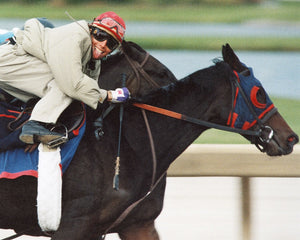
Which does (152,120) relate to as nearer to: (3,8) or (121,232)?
(121,232)

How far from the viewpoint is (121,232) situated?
15.1 feet

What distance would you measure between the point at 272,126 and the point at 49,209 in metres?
1.37

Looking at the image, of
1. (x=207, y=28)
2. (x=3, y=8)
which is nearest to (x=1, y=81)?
(x=3, y=8)

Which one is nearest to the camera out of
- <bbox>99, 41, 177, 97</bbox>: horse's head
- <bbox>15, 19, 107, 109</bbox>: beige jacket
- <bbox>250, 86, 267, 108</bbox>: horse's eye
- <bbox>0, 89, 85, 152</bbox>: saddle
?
<bbox>15, 19, 107, 109</bbox>: beige jacket

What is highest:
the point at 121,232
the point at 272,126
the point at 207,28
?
the point at 272,126

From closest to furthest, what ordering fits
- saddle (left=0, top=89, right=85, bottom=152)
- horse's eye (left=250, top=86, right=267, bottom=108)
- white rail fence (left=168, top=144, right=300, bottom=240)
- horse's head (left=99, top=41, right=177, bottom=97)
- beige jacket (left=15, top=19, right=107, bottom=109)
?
1. beige jacket (left=15, top=19, right=107, bottom=109)
2. saddle (left=0, top=89, right=85, bottom=152)
3. horse's eye (left=250, top=86, right=267, bottom=108)
4. horse's head (left=99, top=41, right=177, bottom=97)
5. white rail fence (left=168, top=144, right=300, bottom=240)

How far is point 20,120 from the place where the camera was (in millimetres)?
4301

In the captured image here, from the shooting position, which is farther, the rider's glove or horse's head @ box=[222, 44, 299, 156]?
horse's head @ box=[222, 44, 299, 156]

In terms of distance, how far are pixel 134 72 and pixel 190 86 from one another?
0.61m

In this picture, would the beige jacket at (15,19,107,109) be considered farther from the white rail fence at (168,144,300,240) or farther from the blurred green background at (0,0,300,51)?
the blurred green background at (0,0,300,51)

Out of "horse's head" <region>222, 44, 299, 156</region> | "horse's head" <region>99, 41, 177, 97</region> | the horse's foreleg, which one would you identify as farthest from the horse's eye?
the horse's foreleg

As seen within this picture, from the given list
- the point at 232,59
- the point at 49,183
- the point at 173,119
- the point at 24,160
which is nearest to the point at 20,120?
the point at 24,160

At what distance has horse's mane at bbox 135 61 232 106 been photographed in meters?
4.50

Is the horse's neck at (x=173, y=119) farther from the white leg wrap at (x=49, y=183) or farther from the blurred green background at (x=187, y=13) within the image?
the blurred green background at (x=187, y=13)
